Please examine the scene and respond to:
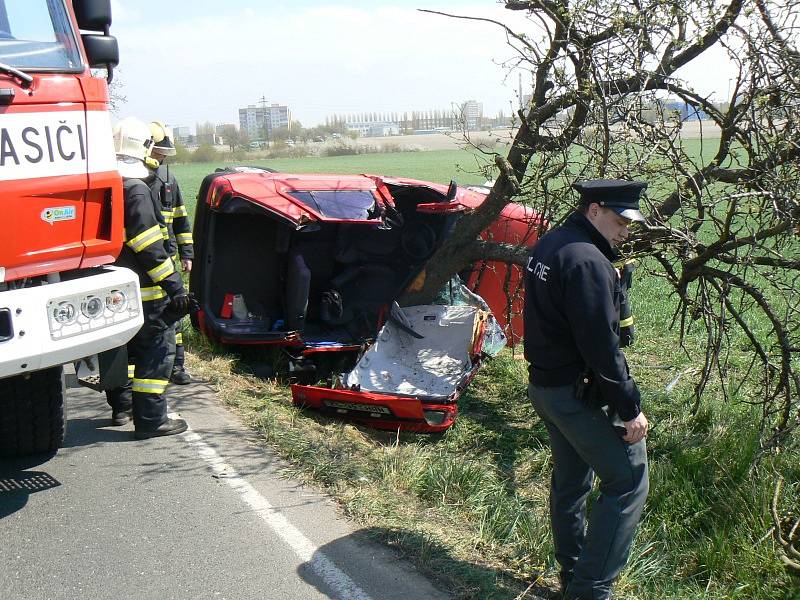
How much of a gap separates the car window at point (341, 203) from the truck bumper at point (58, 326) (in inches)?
102

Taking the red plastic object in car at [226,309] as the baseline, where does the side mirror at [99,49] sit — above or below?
above

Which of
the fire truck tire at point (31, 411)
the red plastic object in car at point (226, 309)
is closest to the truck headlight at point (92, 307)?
the fire truck tire at point (31, 411)

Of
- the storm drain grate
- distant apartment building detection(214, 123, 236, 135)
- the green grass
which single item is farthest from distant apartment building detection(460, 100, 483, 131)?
distant apartment building detection(214, 123, 236, 135)

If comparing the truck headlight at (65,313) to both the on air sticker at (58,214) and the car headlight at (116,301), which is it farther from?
the on air sticker at (58,214)

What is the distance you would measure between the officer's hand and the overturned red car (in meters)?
2.64

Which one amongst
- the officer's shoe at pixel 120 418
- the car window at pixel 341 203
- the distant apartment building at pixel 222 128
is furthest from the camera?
the distant apartment building at pixel 222 128

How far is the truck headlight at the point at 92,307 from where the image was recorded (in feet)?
13.3

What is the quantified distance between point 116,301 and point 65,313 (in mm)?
348

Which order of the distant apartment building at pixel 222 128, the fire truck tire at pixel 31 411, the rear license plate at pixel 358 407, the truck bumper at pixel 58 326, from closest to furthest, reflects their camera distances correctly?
the truck bumper at pixel 58 326
the fire truck tire at pixel 31 411
the rear license plate at pixel 358 407
the distant apartment building at pixel 222 128

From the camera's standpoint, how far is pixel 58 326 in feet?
12.8

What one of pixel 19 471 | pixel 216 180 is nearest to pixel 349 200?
pixel 216 180

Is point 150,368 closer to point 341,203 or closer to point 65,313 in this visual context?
point 65,313

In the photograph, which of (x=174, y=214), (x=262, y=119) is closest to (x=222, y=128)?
(x=262, y=119)

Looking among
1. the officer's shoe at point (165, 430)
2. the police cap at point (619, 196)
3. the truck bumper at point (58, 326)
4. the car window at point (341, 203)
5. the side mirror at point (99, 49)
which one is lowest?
the officer's shoe at point (165, 430)
